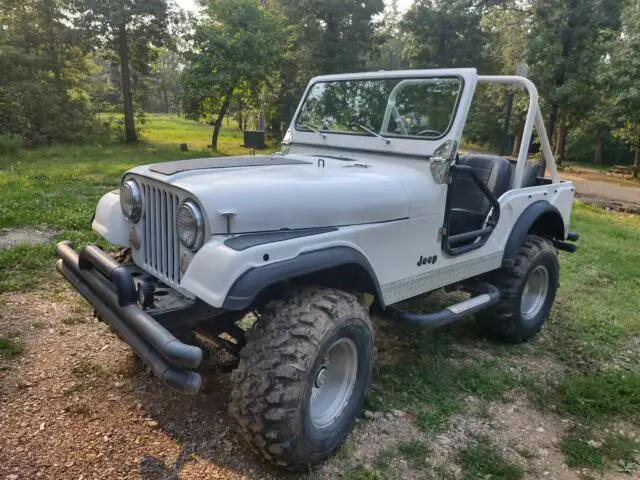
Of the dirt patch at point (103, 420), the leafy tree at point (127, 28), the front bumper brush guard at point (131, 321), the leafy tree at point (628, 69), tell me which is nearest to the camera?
the front bumper brush guard at point (131, 321)

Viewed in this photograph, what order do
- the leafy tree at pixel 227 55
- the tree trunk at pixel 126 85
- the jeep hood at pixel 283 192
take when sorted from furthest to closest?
1. the tree trunk at pixel 126 85
2. the leafy tree at pixel 227 55
3. the jeep hood at pixel 283 192

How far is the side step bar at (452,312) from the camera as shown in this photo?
11.3 ft

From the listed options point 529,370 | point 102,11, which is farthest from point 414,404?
point 102,11

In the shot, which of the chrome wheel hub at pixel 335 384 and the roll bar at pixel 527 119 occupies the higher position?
the roll bar at pixel 527 119

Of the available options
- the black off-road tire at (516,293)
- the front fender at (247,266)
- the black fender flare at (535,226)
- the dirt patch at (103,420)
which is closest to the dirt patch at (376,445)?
the dirt patch at (103,420)

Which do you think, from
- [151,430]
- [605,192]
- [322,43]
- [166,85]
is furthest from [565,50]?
[166,85]

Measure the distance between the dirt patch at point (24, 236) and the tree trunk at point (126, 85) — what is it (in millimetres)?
15667

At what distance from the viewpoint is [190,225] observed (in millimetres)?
2656

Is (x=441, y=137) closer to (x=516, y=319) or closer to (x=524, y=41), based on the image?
(x=516, y=319)

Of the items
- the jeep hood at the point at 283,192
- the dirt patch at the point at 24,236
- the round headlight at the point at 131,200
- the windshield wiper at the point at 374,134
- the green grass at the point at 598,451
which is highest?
the windshield wiper at the point at 374,134

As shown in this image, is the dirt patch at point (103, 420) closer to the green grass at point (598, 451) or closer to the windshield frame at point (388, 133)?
the green grass at point (598, 451)

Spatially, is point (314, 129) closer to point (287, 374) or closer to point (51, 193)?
point (287, 374)

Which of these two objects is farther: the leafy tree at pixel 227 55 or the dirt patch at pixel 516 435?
the leafy tree at pixel 227 55

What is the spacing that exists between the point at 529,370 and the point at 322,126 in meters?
2.52
